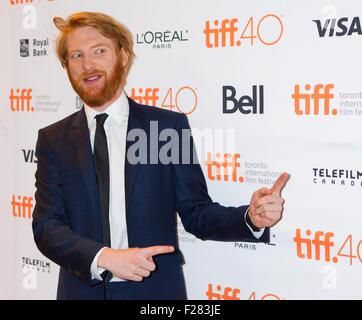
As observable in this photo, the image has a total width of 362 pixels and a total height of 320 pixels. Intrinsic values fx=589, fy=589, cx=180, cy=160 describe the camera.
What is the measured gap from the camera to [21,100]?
2.91 m

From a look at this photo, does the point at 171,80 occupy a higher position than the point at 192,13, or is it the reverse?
the point at 192,13

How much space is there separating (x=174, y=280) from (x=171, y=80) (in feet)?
2.64

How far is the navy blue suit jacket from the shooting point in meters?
2.20

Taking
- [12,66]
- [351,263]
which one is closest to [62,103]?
[12,66]

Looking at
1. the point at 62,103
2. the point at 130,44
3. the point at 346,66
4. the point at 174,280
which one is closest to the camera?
the point at 346,66

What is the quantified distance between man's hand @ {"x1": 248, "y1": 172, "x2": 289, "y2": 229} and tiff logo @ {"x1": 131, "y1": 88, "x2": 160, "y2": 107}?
69 cm

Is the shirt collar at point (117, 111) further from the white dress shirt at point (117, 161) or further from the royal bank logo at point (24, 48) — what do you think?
the royal bank logo at point (24, 48)

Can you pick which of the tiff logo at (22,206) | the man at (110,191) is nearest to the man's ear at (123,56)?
the man at (110,191)

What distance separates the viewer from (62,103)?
8.98 feet

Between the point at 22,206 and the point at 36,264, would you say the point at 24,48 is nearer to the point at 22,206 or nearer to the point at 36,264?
the point at 22,206

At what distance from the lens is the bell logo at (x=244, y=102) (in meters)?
2.20

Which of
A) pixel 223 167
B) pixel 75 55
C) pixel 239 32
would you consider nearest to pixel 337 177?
pixel 223 167
